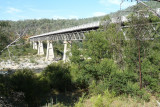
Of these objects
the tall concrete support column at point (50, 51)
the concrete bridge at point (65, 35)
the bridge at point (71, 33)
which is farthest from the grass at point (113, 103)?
the tall concrete support column at point (50, 51)

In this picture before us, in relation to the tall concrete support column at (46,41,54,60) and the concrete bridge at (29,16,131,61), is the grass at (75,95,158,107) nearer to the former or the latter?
the concrete bridge at (29,16,131,61)

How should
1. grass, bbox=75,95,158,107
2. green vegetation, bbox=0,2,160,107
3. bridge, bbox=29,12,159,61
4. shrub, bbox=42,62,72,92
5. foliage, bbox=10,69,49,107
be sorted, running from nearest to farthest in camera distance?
1. grass, bbox=75,95,158,107
2. green vegetation, bbox=0,2,160,107
3. foliage, bbox=10,69,49,107
4. shrub, bbox=42,62,72,92
5. bridge, bbox=29,12,159,61

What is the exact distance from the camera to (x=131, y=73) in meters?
14.5

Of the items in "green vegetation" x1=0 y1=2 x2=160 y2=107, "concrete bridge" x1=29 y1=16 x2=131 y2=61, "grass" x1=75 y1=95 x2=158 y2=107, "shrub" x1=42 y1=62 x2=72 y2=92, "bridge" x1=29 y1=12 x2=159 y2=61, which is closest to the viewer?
"grass" x1=75 y1=95 x2=158 y2=107

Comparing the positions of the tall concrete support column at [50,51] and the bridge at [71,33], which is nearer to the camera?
the bridge at [71,33]

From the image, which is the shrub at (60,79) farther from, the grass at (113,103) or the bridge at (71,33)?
the grass at (113,103)

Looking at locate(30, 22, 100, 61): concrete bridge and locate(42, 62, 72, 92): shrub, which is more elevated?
locate(30, 22, 100, 61): concrete bridge

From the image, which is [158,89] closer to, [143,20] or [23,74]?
[143,20]

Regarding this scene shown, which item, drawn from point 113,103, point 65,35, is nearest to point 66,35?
point 65,35

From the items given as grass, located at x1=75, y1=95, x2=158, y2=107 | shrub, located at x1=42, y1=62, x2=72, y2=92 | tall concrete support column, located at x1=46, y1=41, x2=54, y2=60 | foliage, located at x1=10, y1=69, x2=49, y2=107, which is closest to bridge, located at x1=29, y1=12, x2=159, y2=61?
tall concrete support column, located at x1=46, y1=41, x2=54, y2=60

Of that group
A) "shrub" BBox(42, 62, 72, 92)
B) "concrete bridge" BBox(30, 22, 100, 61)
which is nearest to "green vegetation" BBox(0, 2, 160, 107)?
"shrub" BBox(42, 62, 72, 92)

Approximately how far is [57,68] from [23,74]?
6731mm

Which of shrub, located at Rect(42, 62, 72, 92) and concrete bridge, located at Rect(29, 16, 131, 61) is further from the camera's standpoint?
concrete bridge, located at Rect(29, 16, 131, 61)

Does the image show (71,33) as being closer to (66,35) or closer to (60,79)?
(66,35)
